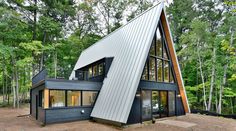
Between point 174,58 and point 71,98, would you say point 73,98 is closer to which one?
point 71,98

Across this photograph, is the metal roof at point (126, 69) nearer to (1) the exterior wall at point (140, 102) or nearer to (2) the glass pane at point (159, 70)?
(1) the exterior wall at point (140, 102)

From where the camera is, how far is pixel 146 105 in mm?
9938

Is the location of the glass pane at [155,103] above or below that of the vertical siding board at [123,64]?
below

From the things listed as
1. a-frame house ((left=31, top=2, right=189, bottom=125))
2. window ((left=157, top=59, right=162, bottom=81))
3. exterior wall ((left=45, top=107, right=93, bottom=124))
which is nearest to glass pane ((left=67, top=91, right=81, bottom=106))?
a-frame house ((left=31, top=2, right=189, bottom=125))

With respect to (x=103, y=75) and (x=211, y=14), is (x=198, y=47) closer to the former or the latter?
(x=211, y=14)

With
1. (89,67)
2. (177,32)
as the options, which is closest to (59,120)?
(89,67)

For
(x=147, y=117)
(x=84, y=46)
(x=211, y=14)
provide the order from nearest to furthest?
(x=147, y=117) → (x=211, y=14) → (x=84, y=46)

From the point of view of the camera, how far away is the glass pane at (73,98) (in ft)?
34.0

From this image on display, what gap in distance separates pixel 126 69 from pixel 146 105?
7.35 feet

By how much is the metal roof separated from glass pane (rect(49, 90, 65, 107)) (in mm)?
1919

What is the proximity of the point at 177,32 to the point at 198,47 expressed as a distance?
18.9 feet

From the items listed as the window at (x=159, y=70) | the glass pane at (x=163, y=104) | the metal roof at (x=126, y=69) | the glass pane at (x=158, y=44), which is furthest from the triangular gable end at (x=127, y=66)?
the glass pane at (x=163, y=104)

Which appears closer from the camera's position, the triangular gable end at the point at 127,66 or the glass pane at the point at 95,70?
the triangular gable end at the point at 127,66

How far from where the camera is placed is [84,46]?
84.8 ft
